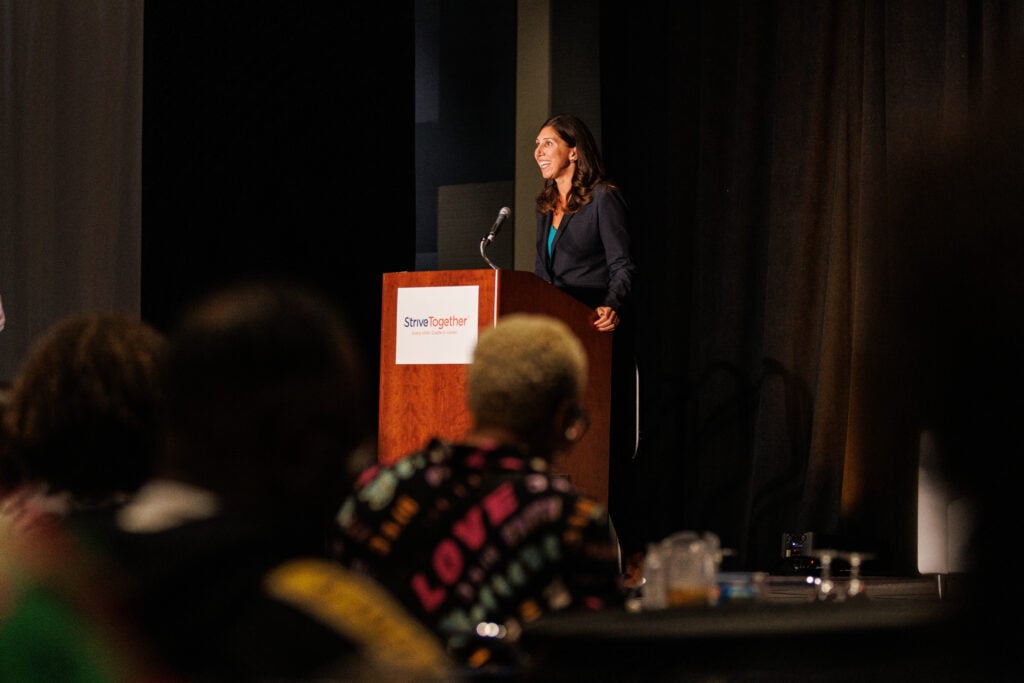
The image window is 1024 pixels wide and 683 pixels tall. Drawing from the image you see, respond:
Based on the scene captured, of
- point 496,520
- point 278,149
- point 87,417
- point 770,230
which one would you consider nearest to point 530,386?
point 496,520

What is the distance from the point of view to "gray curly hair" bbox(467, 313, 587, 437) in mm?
1632

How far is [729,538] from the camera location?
5.77 metres

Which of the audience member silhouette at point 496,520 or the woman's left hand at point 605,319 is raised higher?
the woman's left hand at point 605,319

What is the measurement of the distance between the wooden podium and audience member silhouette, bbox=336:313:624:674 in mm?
2184

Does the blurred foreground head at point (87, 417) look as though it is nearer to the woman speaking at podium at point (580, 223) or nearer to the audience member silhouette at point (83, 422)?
the audience member silhouette at point (83, 422)

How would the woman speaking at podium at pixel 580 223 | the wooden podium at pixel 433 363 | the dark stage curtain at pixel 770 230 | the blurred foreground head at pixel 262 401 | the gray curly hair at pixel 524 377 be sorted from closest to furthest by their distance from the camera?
the blurred foreground head at pixel 262 401 → the gray curly hair at pixel 524 377 → the wooden podium at pixel 433 363 → the woman speaking at podium at pixel 580 223 → the dark stage curtain at pixel 770 230

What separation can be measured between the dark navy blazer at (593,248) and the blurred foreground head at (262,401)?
12.9ft

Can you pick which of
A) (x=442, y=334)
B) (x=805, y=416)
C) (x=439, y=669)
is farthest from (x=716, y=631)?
(x=805, y=416)

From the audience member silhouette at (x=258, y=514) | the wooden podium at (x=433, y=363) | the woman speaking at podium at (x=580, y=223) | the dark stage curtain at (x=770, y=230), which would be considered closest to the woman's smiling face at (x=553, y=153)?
the woman speaking at podium at (x=580, y=223)

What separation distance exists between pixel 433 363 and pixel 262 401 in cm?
307

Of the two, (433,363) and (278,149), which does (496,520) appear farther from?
(278,149)

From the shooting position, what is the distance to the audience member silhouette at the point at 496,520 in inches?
57.6

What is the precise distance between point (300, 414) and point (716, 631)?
36 centimetres

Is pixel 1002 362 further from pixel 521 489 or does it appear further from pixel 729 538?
pixel 729 538
